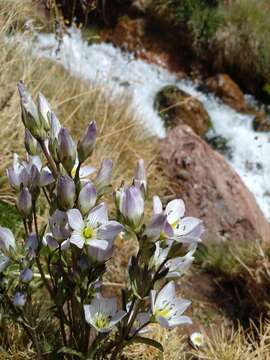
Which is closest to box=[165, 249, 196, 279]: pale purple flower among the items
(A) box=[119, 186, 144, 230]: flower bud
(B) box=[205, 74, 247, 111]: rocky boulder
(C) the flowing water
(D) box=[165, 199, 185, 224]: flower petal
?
(D) box=[165, 199, 185, 224]: flower petal

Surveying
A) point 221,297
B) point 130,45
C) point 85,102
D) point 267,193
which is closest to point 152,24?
point 130,45

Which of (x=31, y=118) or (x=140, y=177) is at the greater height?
(x=31, y=118)

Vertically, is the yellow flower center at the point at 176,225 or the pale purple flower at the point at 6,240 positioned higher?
the yellow flower center at the point at 176,225

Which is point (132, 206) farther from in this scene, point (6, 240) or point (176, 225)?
point (6, 240)

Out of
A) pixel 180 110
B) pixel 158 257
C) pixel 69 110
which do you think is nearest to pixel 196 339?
pixel 158 257

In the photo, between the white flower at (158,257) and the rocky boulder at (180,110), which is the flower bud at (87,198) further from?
the rocky boulder at (180,110)

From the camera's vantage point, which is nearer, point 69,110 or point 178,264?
point 178,264

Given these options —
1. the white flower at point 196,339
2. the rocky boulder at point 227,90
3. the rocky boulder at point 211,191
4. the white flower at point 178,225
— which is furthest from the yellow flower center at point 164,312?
the rocky boulder at point 227,90
